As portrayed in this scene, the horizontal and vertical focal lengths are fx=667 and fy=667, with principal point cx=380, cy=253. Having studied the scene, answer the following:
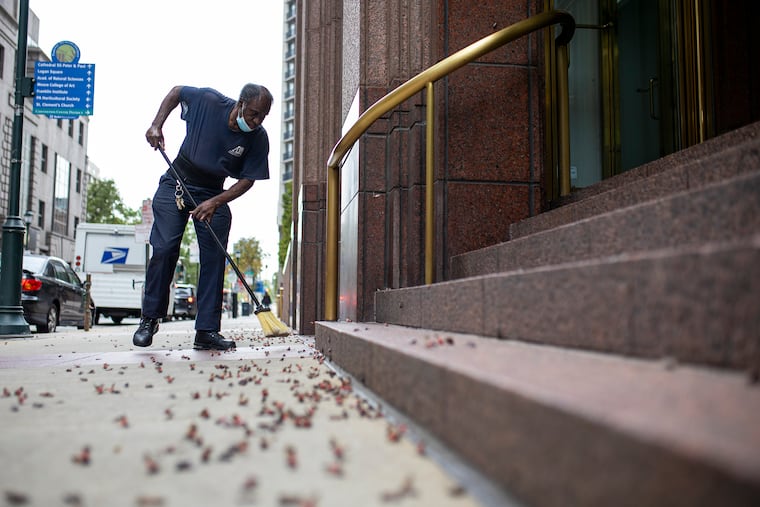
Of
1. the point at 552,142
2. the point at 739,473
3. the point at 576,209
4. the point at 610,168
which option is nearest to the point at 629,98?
the point at 610,168

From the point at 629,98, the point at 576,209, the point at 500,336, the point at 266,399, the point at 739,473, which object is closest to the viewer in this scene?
the point at 739,473

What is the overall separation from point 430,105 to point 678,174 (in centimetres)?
208

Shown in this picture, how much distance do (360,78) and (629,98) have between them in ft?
11.4

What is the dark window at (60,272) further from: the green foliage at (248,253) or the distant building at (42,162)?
the green foliage at (248,253)

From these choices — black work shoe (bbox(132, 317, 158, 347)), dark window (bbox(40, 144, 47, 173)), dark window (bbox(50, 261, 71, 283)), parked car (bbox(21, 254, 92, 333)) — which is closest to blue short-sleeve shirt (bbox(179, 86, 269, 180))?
black work shoe (bbox(132, 317, 158, 347))

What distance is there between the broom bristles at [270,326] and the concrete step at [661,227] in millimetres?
3352

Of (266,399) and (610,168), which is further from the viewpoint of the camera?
(610,168)

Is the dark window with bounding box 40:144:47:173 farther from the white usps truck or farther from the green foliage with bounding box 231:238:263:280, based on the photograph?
the green foliage with bounding box 231:238:263:280

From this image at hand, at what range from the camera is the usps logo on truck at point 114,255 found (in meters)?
21.3

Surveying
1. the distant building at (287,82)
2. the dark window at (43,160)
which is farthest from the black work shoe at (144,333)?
the distant building at (287,82)

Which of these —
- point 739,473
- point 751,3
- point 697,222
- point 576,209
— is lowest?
point 739,473

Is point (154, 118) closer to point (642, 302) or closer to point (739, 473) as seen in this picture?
point (642, 302)

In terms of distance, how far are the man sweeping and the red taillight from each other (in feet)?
26.5

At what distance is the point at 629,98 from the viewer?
7.57 meters
